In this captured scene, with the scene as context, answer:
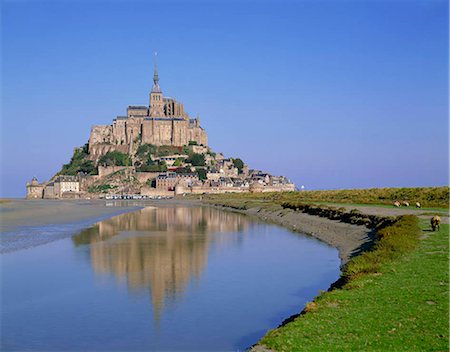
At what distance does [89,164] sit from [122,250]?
103980 mm

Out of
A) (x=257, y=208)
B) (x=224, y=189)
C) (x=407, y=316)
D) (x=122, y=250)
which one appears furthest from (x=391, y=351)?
(x=224, y=189)

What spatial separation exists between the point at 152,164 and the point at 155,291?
349ft

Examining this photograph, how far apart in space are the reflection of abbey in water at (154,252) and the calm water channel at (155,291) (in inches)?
1.9

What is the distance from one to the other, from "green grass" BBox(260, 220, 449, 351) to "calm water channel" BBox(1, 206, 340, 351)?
5.13ft

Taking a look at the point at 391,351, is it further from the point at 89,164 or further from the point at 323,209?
the point at 89,164

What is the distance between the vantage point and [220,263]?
2109 centimetres

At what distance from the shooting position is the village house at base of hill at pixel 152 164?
114 meters

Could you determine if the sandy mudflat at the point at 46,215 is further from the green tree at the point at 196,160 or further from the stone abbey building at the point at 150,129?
the stone abbey building at the point at 150,129

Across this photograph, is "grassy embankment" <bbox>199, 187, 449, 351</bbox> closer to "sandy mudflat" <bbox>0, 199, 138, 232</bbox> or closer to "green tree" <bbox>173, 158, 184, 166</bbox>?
"sandy mudflat" <bbox>0, 199, 138, 232</bbox>

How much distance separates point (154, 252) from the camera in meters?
24.0

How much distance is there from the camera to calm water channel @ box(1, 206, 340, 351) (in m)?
11.2


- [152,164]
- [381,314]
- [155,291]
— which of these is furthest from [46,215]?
[152,164]

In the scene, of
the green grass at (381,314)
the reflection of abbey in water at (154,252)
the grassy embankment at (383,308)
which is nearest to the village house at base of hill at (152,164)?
the reflection of abbey in water at (154,252)

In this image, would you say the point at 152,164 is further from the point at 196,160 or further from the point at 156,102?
the point at 156,102
